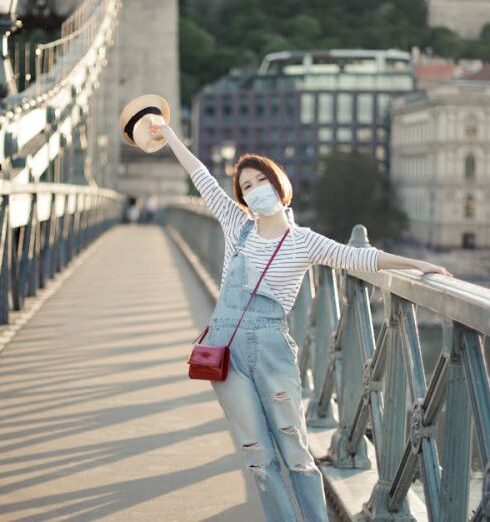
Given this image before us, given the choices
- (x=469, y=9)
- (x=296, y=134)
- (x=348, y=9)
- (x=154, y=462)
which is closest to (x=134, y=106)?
(x=154, y=462)

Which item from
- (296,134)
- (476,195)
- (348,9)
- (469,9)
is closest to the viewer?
(476,195)

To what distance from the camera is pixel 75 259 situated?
1859cm

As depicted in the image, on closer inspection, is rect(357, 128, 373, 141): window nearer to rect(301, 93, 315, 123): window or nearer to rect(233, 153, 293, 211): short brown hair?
rect(301, 93, 315, 123): window

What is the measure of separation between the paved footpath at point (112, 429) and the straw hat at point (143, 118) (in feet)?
4.01

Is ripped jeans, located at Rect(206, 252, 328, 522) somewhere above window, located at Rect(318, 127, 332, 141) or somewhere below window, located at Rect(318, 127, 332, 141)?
below

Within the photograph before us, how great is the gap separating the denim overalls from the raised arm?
10.5 inches

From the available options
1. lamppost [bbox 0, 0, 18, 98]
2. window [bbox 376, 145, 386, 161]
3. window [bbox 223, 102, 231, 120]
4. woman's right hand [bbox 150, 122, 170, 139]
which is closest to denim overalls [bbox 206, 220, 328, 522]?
woman's right hand [bbox 150, 122, 170, 139]

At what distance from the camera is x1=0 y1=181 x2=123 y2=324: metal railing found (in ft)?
29.9

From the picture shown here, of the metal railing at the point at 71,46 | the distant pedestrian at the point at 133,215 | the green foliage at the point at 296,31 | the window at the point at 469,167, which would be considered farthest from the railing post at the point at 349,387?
the green foliage at the point at 296,31

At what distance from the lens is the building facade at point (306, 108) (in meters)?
116

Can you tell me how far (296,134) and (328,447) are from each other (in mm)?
112869

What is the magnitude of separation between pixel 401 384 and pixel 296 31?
154409 millimetres

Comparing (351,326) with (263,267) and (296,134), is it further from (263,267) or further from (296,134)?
(296,134)

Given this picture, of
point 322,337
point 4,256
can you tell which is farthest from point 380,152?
point 322,337
